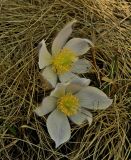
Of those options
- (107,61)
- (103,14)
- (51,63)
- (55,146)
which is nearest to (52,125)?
(55,146)

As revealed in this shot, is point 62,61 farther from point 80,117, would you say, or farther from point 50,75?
point 80,117

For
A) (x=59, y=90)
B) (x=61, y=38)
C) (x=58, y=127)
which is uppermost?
(x=61, y=38)

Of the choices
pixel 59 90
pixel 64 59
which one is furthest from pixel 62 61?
pixel 59 90

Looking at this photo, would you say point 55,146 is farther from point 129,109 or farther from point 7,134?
point 129,109

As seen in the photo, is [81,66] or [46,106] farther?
[81,66]

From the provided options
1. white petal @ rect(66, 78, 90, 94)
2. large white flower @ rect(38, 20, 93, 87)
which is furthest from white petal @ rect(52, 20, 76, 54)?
white petal @ rect(66, 78, 90, 94)
